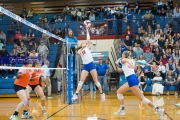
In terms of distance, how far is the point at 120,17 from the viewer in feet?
69.4

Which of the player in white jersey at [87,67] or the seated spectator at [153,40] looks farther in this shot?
the seated spectator at [153,40]

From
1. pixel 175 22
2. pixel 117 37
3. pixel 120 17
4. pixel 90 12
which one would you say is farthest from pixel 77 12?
pixel 175 22

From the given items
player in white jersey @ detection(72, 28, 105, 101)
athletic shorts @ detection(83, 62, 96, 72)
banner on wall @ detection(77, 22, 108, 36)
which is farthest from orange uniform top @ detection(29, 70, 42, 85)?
banner on wall @ detection(77, 22, 108, 36)

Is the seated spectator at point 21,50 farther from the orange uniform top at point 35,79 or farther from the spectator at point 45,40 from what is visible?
the orange uniform top at point 35,79

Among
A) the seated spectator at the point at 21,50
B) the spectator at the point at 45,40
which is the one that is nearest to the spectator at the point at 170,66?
the spectator at the point at 45,40

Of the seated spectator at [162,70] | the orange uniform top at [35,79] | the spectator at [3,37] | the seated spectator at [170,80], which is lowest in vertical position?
the seated spectator at [170,80]

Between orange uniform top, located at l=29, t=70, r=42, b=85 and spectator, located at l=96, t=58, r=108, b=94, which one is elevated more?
orange uniform top, located at l=29, t=70, r=42, b=85

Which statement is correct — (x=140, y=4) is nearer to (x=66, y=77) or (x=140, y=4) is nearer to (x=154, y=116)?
(x=66, y=77)

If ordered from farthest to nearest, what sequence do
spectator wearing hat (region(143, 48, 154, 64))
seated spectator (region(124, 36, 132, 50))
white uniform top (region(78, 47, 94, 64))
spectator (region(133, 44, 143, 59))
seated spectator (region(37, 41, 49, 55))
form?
seated spectator (region(124, 36, 132, 50)) → spectator (region(133, 44, 143, 59)) → spectator wearing hat (region(143, 48, 154, 64)) → seated spectator (region(37, 41, 49, 55)) → white uniform top (region(78, 47, 94, 64))

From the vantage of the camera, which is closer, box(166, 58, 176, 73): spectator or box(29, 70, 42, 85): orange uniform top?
box(29, 70, 42, 85): orange uniform top

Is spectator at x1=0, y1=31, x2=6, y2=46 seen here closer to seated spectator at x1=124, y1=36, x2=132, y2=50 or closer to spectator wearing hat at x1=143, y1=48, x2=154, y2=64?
seated spectator at x1=124, y1=36, x2=132, y2=50

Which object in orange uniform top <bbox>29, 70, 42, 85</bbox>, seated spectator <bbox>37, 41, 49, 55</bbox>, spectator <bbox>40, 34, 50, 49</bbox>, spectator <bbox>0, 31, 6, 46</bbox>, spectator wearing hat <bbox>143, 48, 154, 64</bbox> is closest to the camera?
orange uniform top <bbox>29, 70, 42, 85</bbox>

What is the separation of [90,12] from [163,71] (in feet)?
29.4

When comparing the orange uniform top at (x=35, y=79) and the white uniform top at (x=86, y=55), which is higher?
the white uniform top at (x=86, y=55)
